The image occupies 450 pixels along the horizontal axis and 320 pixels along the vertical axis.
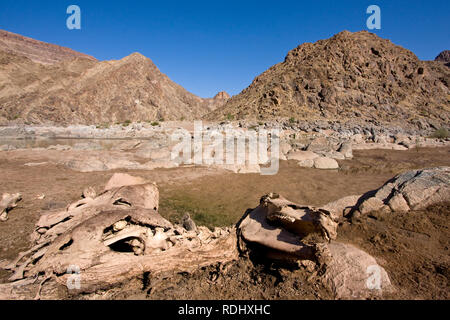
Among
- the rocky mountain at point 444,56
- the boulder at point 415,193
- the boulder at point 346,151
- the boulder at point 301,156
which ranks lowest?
the boulder at point 415,193

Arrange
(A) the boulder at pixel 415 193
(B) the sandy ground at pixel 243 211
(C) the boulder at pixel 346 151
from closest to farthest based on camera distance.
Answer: (B) the sandy ground at pixel 243 211, (A) the boulder at pixel 415 193, (C) the boulder at pixel 346 151

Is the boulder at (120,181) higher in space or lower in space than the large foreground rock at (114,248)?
higher

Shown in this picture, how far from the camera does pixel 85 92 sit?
4112cm

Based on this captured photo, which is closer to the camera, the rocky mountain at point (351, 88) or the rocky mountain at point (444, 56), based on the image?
the rocky mountain at point (351, 88)

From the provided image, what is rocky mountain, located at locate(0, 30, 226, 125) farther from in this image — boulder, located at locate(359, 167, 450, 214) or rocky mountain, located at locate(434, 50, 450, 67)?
rocky mountain, located at locate(434, 50, 450, 67)

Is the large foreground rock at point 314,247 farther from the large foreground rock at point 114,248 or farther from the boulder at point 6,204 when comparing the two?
the boulder at point 6,204

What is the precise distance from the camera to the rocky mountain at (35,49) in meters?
88.6

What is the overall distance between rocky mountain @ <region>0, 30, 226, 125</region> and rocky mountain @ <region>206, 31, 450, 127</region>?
71.7 feet

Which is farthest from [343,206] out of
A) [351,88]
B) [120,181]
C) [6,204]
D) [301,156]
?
[351,88]

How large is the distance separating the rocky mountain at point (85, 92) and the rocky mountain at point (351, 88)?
21.9 metres

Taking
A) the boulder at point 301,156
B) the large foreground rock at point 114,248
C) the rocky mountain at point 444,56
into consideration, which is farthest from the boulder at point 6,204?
the rocky mountain at point 444,56

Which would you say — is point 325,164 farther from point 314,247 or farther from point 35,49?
point 35,49

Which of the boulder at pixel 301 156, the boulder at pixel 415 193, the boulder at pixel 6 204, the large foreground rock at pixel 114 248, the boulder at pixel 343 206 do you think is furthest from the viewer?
Answer: the boulder at pixel 301 156

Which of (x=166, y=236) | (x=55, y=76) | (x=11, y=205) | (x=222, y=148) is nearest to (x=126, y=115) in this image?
(x=55, y=76)
